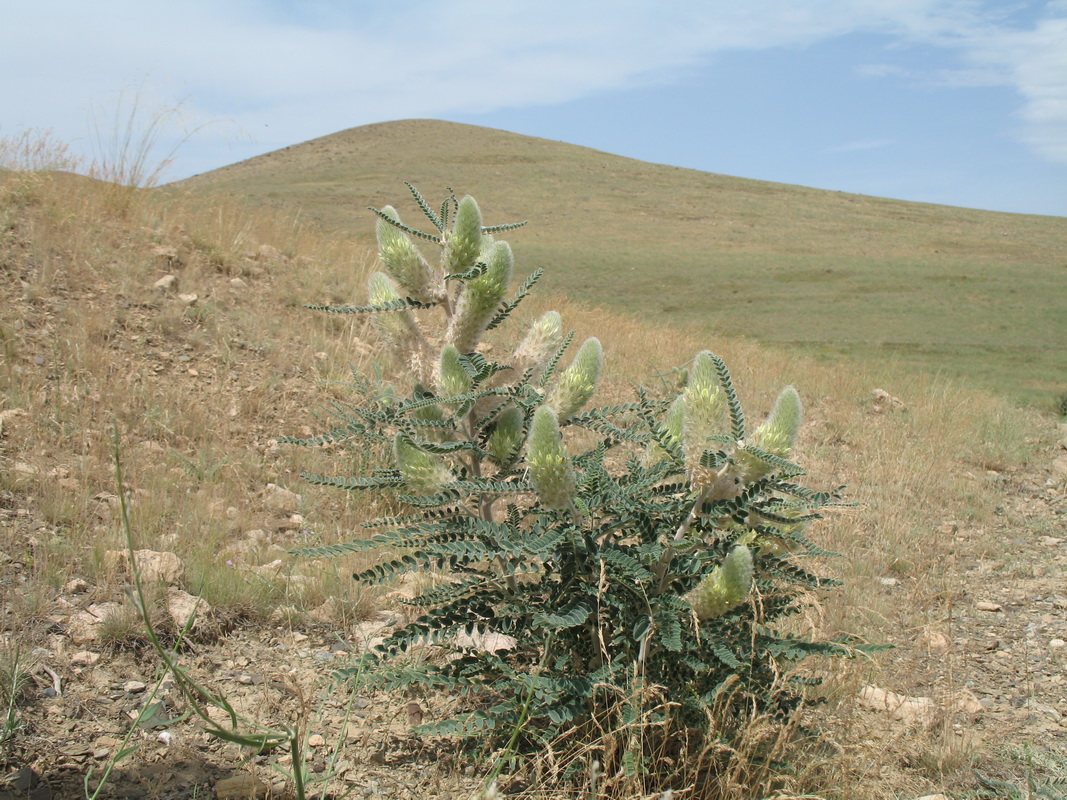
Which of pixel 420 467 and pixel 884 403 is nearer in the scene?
pixel 420 467

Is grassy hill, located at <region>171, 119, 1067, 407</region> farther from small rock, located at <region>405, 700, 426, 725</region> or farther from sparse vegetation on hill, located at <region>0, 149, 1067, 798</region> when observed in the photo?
small rock, located at <region>405, 700, 426, 725</region>

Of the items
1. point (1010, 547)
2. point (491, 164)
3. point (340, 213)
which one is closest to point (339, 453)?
point (1010, 547)

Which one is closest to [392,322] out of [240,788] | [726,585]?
[726,585]

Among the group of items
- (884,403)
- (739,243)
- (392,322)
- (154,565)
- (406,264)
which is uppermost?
(739,243)

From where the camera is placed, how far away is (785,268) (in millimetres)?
18359

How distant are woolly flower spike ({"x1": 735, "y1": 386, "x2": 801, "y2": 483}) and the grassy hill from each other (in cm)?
856

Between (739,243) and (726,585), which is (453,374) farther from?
(739,243)

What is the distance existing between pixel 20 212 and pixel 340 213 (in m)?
17.5

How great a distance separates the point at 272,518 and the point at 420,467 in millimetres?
2022

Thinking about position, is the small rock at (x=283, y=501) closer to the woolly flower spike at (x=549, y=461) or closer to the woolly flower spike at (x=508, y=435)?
the woolly flower spike at (x=508, y=435)

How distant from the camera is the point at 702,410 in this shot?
59.2 inches

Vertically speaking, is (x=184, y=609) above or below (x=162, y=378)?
below

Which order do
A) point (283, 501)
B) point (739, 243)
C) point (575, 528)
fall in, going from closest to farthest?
point (575, 528), point (283, 501), point (739, 243)

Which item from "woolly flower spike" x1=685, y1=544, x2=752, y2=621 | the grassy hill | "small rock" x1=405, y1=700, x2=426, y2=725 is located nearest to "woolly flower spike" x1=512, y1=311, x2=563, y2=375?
"woolly flower spike" x1=685, y1=544, x2=752, y2=621
